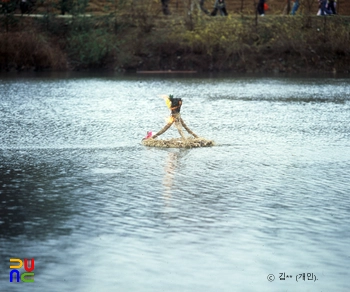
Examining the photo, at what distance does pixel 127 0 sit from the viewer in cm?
6681

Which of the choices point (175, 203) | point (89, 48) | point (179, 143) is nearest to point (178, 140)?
point (179, 143)

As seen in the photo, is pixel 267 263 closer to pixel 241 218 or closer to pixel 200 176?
pixel 241 218

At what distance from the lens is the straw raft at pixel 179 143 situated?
23.2 meters

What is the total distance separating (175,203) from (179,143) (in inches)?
291

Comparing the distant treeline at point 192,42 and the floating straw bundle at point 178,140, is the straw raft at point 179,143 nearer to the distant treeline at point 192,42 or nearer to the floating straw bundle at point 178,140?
the floating straw bundle at point 178,140

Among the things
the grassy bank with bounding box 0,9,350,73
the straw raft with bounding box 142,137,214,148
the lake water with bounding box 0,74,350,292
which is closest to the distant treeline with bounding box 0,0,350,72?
the grassy bank with bounding box 0,9,350,73

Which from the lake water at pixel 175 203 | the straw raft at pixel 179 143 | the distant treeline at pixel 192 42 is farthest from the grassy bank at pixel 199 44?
the straw raft at pixel 179 143

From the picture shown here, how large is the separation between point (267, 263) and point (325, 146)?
12434 mm

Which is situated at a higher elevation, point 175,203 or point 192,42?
point 192,42

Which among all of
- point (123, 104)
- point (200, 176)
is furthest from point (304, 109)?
point (200, 176)

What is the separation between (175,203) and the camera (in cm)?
1590

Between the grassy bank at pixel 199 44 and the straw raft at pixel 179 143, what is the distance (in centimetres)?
3861

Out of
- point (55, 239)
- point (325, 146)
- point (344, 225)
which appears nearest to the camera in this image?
point (55, 239)

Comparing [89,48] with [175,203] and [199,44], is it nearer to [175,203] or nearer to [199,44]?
[199,44]
